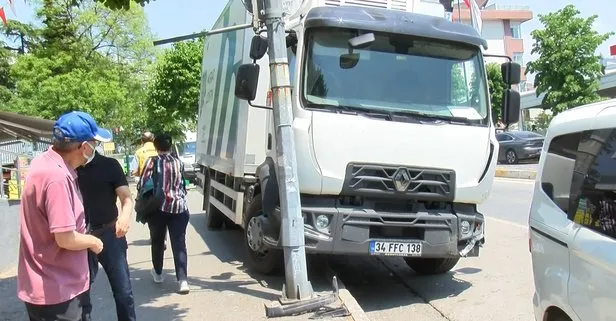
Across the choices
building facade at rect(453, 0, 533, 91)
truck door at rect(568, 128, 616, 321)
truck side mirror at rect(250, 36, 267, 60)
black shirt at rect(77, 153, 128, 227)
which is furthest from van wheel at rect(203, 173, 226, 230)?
building facade at rect(453, 0, 533, 91)

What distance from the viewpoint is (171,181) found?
6.37 metres

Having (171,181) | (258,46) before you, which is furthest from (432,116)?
(171,181)

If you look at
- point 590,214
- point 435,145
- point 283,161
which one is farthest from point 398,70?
point 590,214

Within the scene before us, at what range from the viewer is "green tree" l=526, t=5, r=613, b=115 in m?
26.3

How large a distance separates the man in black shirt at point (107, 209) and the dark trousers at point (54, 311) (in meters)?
1.27

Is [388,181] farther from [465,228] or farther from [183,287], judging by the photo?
[183,287]

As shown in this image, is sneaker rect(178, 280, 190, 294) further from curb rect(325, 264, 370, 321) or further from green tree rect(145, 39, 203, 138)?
green tree rect(145, 39, 203, 138)

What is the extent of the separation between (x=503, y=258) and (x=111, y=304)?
16.5 feet

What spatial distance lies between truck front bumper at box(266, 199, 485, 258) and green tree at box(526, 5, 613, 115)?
888 inches

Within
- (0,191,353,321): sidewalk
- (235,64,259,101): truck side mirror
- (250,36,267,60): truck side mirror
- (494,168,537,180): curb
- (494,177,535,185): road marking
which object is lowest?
(0,191,353,321): sidewalk

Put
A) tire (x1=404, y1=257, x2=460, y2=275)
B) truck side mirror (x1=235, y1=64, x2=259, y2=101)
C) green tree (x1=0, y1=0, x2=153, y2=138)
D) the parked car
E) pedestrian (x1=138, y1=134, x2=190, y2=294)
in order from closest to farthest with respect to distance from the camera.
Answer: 1. truck side mirror (x1=235, y1=64, x2=259, y2=101)
2. pedestrian (x1=138, y1=134, x2=190, y2=294)
3. tire (x1=404, y1=257, x2=460, y2=275)
4. the parked car
5. green tree (x1=0, y1=0, x2=153, y2=138)

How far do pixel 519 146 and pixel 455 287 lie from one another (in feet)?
62.7

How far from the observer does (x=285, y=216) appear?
18.5ft

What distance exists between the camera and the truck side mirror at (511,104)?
666cm
